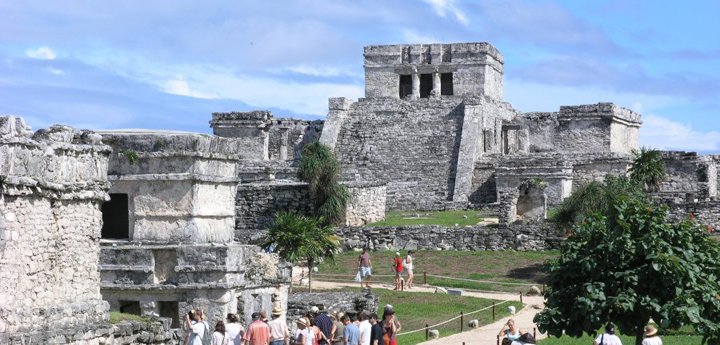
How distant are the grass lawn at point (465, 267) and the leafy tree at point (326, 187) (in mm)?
2262

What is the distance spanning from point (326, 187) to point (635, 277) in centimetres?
1825

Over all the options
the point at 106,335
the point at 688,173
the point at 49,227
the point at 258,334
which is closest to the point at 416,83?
the point at 688,173

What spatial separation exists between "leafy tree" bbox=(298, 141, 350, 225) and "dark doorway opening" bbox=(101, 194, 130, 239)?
608 inches

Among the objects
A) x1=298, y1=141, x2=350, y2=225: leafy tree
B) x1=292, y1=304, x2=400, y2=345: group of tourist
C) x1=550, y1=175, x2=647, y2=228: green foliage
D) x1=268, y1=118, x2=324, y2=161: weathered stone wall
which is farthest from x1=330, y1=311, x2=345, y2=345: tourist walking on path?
x1=268, y1=118, x2=324, y2=161: weathered stone wall

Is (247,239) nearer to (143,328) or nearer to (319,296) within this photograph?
(319,296)

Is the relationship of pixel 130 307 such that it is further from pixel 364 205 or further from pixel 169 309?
pixel 364 205

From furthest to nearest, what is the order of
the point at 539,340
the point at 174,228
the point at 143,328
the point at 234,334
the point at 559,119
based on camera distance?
the point at 559,119
the point at 539,340
the point at 174,228
the point at 234,334
the point at 143,328

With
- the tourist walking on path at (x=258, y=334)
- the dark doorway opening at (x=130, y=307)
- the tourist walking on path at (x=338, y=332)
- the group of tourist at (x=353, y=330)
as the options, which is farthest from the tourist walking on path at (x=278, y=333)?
the dark doorway opening at (x=130, y=307)

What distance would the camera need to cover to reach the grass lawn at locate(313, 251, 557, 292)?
29.4m

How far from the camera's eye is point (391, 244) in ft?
111

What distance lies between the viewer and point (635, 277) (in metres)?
18.0

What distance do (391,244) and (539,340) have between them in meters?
11.5

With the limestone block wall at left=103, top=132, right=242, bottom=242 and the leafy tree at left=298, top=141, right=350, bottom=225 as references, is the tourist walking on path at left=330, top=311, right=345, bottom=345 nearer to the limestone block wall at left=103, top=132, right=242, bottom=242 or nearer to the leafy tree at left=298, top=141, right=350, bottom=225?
the limestone block wall at left=103, top=132, right=242, bottom=242

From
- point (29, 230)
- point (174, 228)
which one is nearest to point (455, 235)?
point (174, 228)
